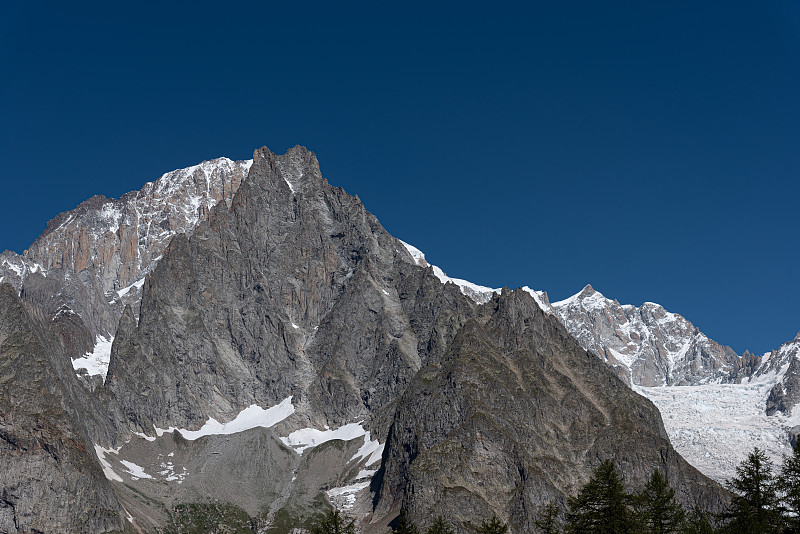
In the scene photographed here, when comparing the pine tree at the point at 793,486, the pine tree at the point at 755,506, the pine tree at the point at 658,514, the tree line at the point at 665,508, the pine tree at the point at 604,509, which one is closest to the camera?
the pine tree at the point at 604,509

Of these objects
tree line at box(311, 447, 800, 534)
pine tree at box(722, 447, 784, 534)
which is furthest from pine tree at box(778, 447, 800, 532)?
pine tree at box(722, 447, 784, 534)

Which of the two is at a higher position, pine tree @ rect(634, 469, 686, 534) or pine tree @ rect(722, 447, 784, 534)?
pine tree @ rect(722, 447, 784, 534)

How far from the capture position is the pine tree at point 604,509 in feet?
254

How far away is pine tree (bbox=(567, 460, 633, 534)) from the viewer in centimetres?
7744

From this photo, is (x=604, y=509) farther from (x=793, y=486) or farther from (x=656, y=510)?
(x=793, y=486)

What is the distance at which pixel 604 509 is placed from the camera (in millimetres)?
78000

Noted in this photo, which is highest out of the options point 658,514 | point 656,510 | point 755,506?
point 755,506

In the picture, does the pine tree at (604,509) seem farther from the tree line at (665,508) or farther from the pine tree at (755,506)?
the pine tree at (755,506)

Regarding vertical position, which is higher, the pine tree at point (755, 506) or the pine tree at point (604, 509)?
the pine tree at point (755, 506)

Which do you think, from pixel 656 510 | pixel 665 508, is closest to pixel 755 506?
pixel 665 508

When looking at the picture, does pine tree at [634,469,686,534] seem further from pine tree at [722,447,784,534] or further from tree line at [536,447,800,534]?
pine tree at [722,447,784,534]

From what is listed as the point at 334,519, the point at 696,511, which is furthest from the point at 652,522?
the point at 696,511

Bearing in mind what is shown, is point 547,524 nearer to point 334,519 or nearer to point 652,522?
point 652,522

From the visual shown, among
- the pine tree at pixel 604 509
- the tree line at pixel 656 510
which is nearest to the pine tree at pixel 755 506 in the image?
the tree line at pixel 656 510
